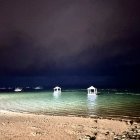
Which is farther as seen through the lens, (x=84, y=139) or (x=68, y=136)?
(x=68, y=136)

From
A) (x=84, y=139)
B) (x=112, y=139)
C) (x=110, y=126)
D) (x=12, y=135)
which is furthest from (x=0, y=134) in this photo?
(x=110, y=126)

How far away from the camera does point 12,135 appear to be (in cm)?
1914

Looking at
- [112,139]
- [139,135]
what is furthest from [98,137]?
[139,135]

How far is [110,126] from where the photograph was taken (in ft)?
78.8

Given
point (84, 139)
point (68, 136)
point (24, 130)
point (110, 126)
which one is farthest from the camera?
point (110, 126)

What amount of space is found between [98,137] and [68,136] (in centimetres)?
222

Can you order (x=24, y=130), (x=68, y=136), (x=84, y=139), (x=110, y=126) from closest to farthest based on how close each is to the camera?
(x=84, y=139), (x=68, y=136), (x=24, y=130), (x=110, y=126)

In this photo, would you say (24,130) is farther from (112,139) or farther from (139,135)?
(139,135)

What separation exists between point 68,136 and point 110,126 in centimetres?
655

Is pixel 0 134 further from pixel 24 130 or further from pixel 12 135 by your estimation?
pixel 24 130

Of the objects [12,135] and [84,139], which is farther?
[12,135]

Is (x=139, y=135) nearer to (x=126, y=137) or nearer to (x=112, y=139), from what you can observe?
(x=126, y=137)

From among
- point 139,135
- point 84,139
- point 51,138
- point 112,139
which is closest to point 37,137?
point 51,138

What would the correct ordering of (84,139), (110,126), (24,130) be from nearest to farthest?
(84,139) → (24,130) → (110,126)
